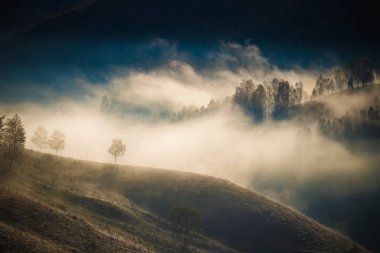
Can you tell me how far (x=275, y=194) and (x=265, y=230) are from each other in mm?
87606

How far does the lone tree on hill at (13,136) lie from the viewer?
11750cm

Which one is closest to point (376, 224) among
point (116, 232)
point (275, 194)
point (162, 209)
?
point (275, 194)

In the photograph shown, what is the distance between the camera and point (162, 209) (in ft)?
376

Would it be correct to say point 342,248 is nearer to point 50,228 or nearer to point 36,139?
point 50,228

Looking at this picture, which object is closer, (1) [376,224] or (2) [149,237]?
(2) [149,237]

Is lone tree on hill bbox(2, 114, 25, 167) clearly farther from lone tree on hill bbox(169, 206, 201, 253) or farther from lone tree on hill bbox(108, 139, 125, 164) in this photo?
lone tree on hill bbox(169, 206, 201, 253)

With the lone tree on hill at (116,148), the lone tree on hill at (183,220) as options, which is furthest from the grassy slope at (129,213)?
the lone tree on hill at (116,148)

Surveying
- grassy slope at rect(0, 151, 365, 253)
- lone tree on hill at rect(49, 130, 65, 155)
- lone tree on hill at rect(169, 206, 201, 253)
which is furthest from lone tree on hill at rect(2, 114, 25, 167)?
lone tree on hill at rect(169, 206, 201, 253)

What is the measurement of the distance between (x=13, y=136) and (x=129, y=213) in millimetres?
47230

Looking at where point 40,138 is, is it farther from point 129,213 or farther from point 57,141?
point 129,213

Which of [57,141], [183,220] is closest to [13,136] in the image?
[57,141]

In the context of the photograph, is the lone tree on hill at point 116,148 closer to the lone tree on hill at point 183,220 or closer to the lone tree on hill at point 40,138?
the lone tree on hill at point 40,138

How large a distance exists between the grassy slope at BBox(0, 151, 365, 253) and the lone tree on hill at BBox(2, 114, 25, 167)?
4296 millimetres

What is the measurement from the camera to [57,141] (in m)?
149
